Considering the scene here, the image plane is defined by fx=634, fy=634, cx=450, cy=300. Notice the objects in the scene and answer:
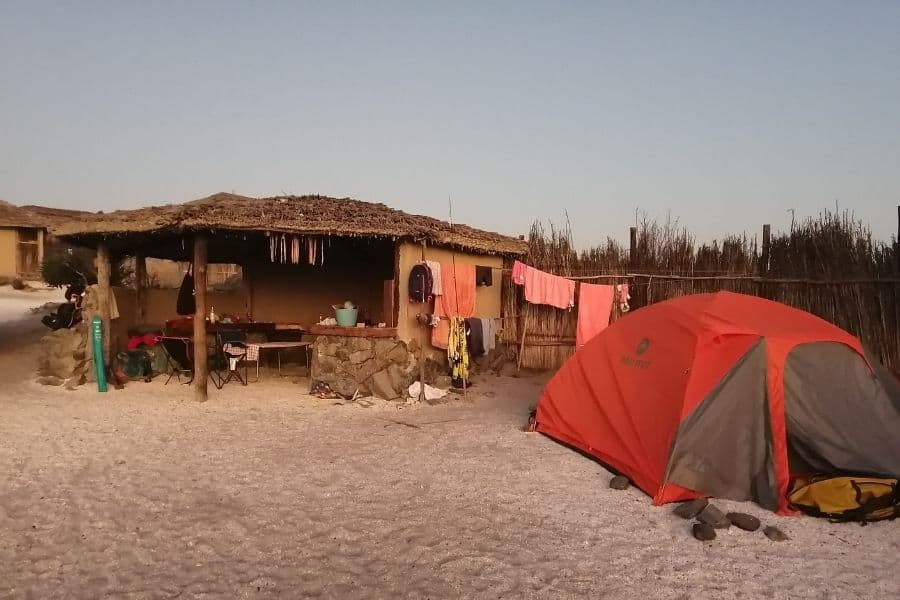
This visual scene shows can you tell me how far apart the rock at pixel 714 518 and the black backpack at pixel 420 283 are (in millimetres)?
4871

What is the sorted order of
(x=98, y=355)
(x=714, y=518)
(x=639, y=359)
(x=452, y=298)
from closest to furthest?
(x=714, y=518), (x=639, y=359), (x=98, y=355), (x=452, y=298)

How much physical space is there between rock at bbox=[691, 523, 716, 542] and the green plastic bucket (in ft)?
18.4

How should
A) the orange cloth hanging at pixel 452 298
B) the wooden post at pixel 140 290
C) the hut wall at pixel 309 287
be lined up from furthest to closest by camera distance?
the hut wall at pixel 309 287 < the wooden post at pixel 140 290 < the orange cloth hanging at pixel 452 298

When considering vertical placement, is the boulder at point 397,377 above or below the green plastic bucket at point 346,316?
below

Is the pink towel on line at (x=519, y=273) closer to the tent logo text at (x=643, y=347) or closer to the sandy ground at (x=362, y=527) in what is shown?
the sandy ground at (x=362, y=527)

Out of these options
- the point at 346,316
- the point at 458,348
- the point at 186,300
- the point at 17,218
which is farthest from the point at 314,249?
the point at 17,218

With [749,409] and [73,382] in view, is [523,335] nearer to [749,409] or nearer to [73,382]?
Result: [749,409]

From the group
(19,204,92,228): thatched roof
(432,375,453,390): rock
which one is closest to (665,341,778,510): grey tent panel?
(432,375,453,390): rock

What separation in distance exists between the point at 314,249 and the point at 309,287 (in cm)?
335

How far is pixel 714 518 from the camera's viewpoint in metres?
4.07

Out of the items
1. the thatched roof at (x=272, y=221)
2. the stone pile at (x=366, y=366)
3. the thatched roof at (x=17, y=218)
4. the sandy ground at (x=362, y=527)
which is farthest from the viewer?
the thatched roof at (x=17, y=218)

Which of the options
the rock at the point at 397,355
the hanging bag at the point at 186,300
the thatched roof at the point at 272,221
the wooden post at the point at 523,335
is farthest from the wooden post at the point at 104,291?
the wooden post at the point at 523,335

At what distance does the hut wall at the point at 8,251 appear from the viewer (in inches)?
727

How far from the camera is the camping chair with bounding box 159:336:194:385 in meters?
9.55
